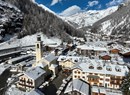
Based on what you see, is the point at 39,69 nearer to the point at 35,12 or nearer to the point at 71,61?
the point at 71,61

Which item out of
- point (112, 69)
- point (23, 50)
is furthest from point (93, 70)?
point (23, 50)

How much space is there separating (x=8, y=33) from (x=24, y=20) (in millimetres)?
19623

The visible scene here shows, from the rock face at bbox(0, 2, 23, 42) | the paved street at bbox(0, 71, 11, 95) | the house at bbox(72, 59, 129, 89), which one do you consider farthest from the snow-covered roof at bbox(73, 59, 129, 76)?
the rock face at bbox(0, 2, 23, 42)

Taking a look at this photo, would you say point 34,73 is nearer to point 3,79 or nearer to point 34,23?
point 3,79

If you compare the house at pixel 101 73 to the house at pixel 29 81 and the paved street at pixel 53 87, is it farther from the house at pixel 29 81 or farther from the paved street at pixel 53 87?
the house at pixel 29 81

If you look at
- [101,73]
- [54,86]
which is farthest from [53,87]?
[101,73]

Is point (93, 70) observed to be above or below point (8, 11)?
below

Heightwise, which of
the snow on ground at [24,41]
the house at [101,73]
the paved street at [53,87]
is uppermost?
the snow on ground at [24,41]

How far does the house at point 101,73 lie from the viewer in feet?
131

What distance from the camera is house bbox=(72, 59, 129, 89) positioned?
3984 cm

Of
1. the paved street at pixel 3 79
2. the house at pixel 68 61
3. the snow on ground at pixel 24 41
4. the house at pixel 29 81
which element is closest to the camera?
the house at pixel 29 81

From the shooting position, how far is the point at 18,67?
56219 mm

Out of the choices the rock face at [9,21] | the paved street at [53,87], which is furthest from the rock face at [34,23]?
the paved street at [53,87]

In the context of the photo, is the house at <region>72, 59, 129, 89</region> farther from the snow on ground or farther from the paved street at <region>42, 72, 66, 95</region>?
the snow on ground
